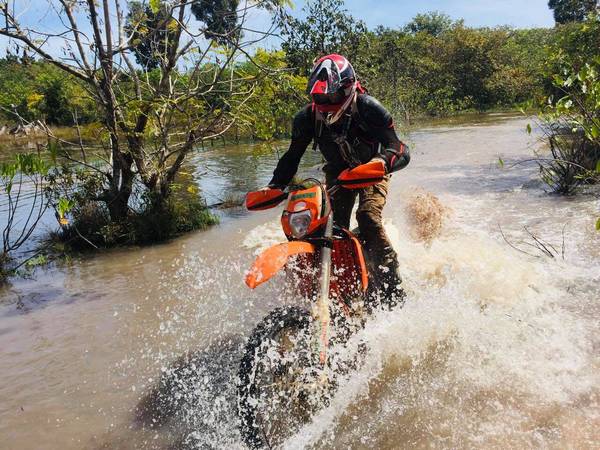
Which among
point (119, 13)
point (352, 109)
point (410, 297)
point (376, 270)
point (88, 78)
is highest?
point (119, 13)

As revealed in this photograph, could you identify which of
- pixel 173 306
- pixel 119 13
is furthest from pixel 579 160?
pixel 119 13

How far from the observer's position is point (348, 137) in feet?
11.7

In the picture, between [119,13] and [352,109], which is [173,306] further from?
[119,13]

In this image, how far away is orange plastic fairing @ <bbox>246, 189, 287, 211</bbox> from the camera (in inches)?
121

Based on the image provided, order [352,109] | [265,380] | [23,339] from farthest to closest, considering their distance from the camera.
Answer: [23,339]
[352,109]
[265,380]

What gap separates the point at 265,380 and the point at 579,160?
7.35m

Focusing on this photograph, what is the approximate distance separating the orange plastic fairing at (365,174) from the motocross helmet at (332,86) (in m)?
0.65

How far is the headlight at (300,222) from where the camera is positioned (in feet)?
9.09

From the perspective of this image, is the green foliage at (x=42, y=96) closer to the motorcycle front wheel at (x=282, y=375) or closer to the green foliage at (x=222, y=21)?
the green foliage at (x=222, y=21)

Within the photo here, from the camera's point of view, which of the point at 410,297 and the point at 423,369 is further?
the point at 410,297

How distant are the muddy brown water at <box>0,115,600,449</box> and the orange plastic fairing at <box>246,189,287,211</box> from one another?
1168mm

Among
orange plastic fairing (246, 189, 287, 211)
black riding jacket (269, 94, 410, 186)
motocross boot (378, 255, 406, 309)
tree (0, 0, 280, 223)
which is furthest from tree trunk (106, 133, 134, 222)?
motocross boot (378, 255, 406, 309)

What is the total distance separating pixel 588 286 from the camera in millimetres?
4418

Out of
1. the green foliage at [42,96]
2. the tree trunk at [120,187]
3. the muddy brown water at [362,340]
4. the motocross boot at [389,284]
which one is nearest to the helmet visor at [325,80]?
the motocross boot at [389,284]
